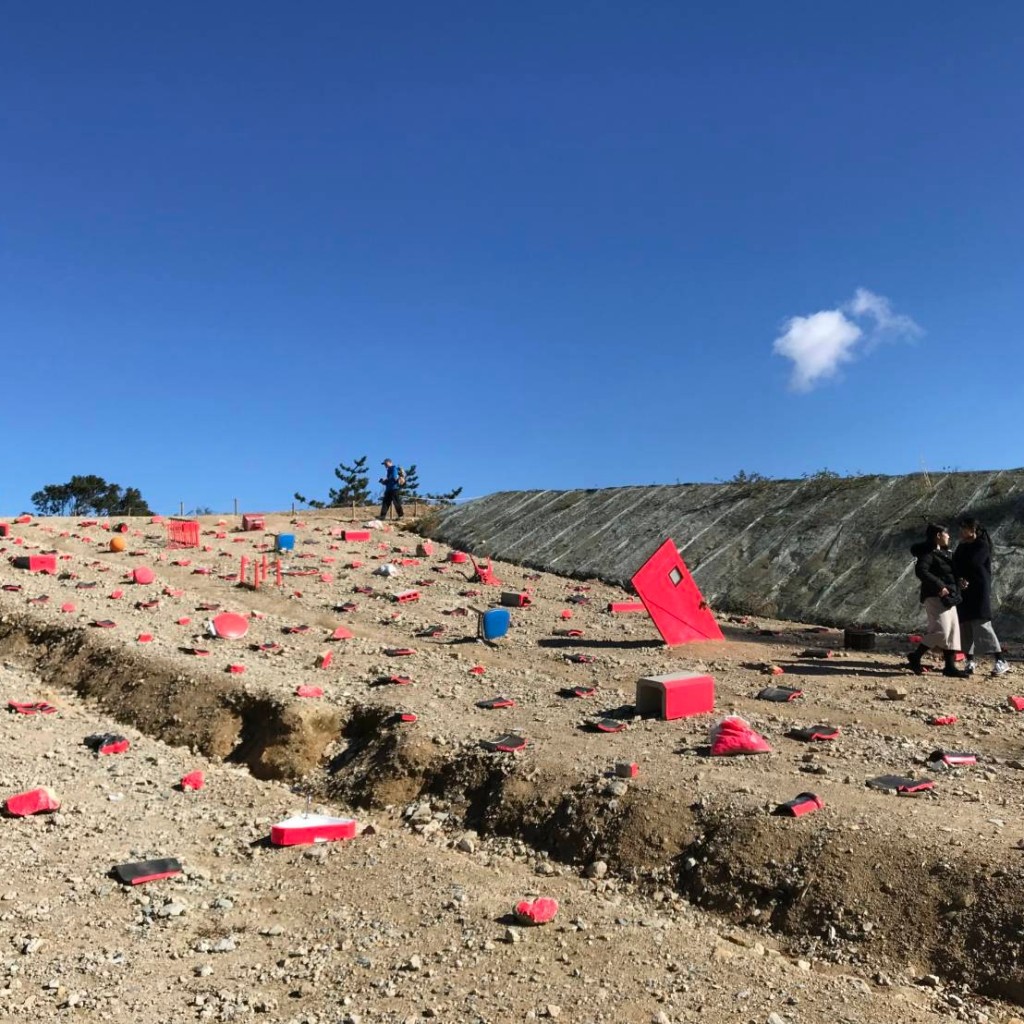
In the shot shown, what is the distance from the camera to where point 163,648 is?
9141 mm

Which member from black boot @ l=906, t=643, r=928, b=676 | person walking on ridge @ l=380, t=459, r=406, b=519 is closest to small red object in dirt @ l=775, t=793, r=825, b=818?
black boot @ l=906, t=643, r=928, b=676

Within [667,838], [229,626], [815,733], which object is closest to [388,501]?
[229,626]

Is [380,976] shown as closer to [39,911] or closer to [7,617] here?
[39,911]

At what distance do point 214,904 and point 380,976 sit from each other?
4.34 ft

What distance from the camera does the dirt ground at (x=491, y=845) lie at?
380cm

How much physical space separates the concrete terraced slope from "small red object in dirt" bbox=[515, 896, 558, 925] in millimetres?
8328

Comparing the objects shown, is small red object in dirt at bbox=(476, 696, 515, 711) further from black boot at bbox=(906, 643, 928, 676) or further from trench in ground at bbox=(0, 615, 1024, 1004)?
black boot at bbox=(906, 643, 928, 676)

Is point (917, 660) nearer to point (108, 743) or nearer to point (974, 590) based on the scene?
point (974, 590)

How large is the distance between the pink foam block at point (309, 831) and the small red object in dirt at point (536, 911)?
1633mm

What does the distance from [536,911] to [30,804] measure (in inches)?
148

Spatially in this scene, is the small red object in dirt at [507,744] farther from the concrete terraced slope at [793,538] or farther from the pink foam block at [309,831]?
the concrete terraced slope at [793,538]

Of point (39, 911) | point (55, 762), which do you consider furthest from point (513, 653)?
point (39, 911)

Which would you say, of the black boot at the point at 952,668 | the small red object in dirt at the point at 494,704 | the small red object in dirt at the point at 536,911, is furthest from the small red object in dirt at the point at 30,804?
the black boot at the point at 952,668

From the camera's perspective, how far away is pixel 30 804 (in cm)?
589
